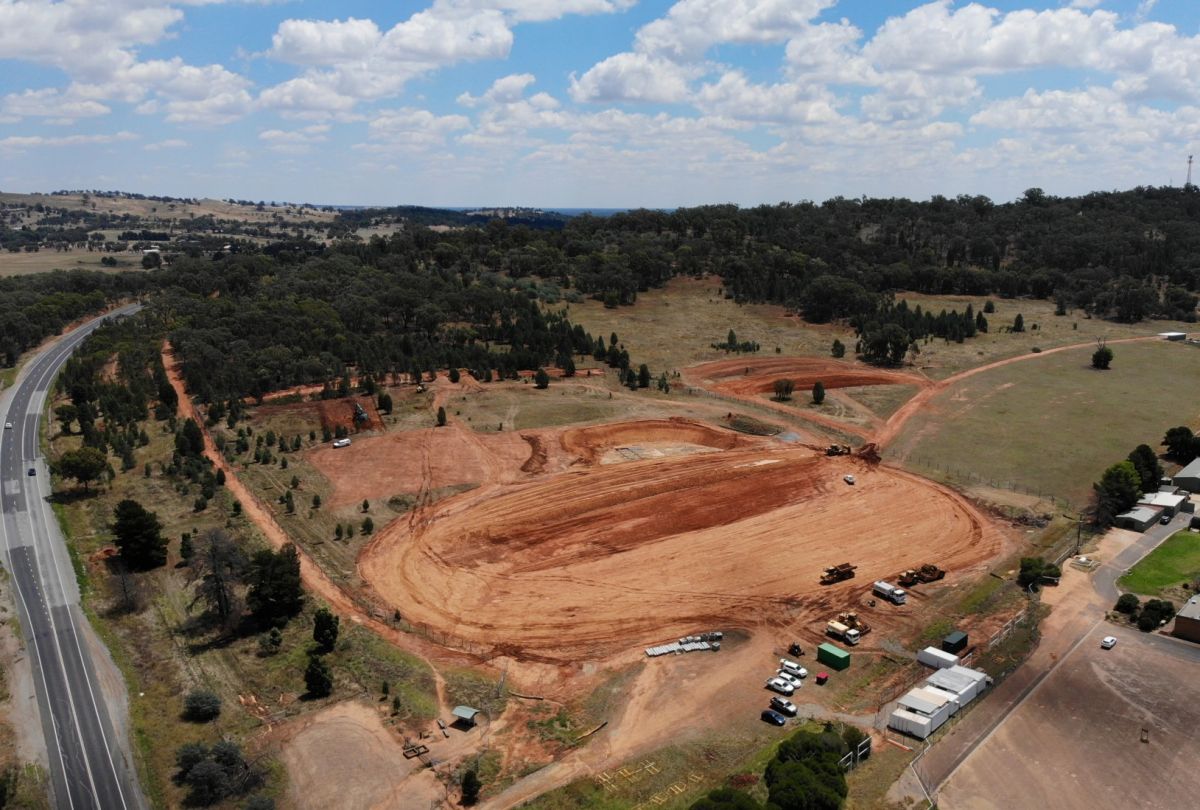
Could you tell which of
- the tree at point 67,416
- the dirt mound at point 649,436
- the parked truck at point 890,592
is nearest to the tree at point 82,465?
the tree at point 67,416

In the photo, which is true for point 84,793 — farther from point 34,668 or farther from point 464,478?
point 464,478

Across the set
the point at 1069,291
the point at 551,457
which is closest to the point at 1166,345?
the point at 1069,291

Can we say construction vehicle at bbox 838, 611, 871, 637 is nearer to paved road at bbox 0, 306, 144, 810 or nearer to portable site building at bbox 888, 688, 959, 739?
portable site building at bbox 888, 688, 959, 739

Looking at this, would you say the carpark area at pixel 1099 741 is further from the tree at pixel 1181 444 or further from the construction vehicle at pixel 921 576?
the tree at pixel 1181 444

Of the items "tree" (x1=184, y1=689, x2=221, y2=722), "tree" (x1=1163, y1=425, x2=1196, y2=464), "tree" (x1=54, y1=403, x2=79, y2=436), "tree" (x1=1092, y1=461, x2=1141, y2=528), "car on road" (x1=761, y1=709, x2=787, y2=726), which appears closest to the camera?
"car on road" (x1=761, y1=709, x2=787, y2=726)

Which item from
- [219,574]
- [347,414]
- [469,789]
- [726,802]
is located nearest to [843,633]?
[726,802]

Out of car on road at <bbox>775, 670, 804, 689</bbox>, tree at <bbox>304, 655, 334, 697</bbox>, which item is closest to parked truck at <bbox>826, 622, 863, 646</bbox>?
car on road at <bbox>775, 670, 804, 689</bbox>
